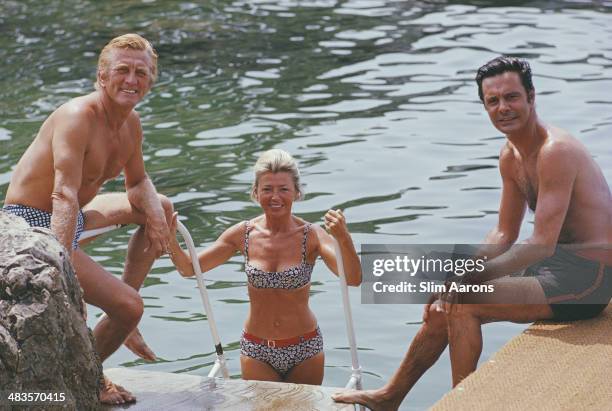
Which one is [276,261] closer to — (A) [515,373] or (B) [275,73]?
(A) [515,373]

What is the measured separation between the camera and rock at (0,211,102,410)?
5.01 meters

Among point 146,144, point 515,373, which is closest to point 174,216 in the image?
point 515,373

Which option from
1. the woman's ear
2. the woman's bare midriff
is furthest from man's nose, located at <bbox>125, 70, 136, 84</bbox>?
the woman's bare midriff

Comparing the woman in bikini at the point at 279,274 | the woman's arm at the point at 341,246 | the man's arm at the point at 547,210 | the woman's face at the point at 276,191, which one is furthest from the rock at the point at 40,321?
the man's arm at the point at 547,210

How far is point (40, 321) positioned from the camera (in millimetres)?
5062

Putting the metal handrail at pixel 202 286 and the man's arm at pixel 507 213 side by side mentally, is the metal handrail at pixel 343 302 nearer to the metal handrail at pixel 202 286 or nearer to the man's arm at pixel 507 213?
the metal handrail at pixel 202 286

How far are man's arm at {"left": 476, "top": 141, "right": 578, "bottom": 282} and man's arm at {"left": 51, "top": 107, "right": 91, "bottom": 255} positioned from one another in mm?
1993

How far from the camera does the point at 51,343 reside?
5125 millimetres

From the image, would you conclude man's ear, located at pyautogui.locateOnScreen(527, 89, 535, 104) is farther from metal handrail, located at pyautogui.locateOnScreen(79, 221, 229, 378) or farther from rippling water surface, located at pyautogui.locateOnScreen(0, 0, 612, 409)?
rippling water surface, located at pyautogui.locateOnScreen(0, 0, 612, 409)

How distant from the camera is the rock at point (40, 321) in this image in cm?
501

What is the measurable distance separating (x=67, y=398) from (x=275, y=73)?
37.3 feet

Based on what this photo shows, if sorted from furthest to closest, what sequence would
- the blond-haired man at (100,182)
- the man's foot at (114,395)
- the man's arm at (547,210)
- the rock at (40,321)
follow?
the man's arm at (547,210)
the blond-haired man at (100,182)
the man's foot at (114,395)
the rock at (40,321)

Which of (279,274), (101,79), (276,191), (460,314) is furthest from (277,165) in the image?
(460,314)

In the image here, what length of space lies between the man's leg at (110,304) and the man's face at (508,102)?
2.03m
